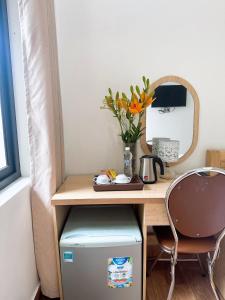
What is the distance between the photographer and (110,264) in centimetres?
127

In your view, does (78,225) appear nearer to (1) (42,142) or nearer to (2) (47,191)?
(2) (47,191)

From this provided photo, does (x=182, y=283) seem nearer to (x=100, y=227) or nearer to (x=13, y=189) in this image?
(x=100, y=227)

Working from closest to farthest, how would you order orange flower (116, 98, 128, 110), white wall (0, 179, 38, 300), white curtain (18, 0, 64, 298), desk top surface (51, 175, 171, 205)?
1. white wall (0, 179, 38, 300)
2. white curtain (18, 0, 64, 298)
3. desk top surface (51, 175, 171, 205)
4. orange flower (116, 98, 128, 110)

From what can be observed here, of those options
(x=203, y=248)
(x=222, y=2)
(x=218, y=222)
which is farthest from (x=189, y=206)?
(x=222, y=2)

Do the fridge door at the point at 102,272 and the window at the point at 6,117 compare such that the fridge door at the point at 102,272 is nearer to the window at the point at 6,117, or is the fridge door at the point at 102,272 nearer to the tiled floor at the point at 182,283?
the tiled floor at the point at 182,283

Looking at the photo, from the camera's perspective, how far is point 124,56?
1.64 m

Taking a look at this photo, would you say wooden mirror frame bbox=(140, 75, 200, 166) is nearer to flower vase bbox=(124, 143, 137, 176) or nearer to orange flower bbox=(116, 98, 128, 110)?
flower vase bbox=(124, 143, 137, 176)

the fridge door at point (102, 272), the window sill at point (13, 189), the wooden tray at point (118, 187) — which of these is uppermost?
the window sill at point (13, 189)

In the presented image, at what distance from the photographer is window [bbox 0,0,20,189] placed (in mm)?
1242

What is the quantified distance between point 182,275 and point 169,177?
76 centimetres

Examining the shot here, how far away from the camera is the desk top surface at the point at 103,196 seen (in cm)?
125

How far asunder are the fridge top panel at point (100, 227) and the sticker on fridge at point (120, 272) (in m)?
0.11

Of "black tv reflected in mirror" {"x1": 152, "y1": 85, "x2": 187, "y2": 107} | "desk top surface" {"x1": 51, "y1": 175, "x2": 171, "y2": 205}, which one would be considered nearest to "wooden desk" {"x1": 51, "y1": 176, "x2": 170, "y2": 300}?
"desk top surface" {"x1": 51, "y1": 175, "x2": 171, "y2": 205}

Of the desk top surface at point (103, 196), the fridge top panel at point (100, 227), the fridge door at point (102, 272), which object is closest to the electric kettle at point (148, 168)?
the desk top surface at point (103, 196)
